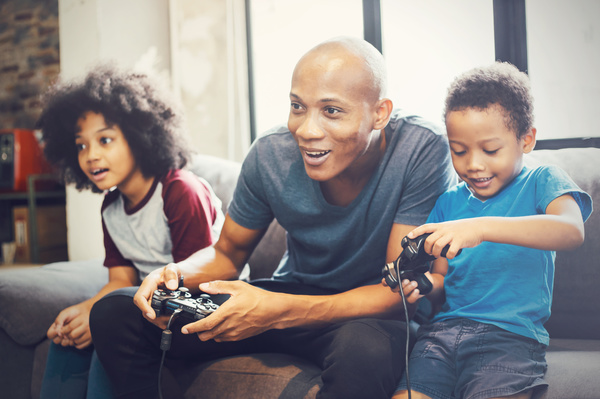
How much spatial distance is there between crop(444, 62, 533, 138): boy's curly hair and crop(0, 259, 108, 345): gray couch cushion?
1286 millimetres

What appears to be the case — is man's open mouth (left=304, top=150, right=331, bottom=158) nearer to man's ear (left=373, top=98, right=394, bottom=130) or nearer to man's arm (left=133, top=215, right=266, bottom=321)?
man's ear (left=373, top=98, right=394, bottom=130)

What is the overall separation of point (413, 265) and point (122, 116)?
1.15 metres

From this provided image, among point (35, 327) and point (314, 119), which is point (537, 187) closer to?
point (314, 119)

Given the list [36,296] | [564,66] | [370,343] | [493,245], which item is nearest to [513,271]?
[493,245]

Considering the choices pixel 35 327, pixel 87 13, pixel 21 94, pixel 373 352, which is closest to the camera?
pixel 373 352

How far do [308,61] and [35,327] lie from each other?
3.69 ft

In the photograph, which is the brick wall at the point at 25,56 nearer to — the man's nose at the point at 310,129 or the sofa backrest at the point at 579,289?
the man's nose at the point at 310,129

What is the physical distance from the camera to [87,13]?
302 centimetres

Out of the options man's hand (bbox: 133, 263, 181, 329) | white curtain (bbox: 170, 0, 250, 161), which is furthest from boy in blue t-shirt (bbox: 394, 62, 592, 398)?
white curtain (bbox: 170, 0, 250, 161)

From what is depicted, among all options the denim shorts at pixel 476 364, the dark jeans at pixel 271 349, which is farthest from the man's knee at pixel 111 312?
the denim shorts at pixel 476 364

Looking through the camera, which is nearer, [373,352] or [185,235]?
[373,352]

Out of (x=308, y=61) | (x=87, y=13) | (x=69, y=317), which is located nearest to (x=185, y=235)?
(x=69, y=317)

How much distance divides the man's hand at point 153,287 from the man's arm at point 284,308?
0.38 feet

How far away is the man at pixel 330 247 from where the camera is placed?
113 cm
